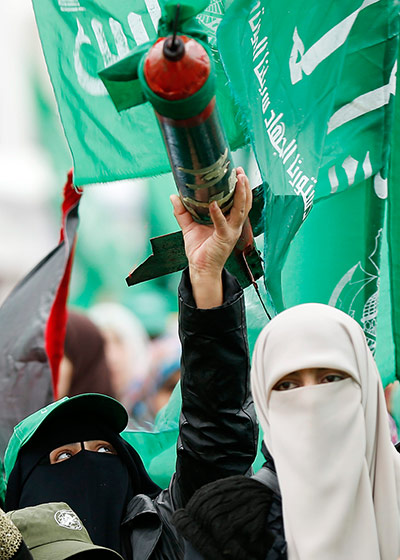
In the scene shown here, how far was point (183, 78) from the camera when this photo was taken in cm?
173

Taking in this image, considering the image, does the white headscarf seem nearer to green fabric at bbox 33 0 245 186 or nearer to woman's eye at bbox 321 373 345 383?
woman's eye at bbox 321 373 345 383

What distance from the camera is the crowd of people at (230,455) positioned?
1.78m

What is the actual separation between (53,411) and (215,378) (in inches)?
23.8

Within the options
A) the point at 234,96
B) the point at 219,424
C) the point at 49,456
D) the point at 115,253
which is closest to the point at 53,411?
the point at 49,456

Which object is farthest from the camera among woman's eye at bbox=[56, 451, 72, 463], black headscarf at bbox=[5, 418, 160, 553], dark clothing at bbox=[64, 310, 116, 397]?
dark clothing at bbox=[64, 310, 116, 397]

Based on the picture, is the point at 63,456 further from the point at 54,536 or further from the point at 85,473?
the point at 54,536

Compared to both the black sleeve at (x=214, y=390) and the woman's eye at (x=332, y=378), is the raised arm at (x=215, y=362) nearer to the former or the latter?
the black sleeve at (x=214, y=390)

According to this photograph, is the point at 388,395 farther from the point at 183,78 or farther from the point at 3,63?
the point at 3,63

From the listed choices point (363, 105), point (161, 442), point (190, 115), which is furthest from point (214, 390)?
point (363, 105)

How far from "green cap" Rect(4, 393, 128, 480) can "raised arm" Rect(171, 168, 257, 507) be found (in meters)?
0.45

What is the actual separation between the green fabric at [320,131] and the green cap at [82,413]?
0.55 m

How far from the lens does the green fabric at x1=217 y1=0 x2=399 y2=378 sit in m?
2.60

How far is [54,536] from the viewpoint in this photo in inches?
75.5

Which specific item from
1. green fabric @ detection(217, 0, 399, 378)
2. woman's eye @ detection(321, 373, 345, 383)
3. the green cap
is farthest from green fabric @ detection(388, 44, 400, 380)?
woman's eye @ detection(321, 373, 345, 383)
